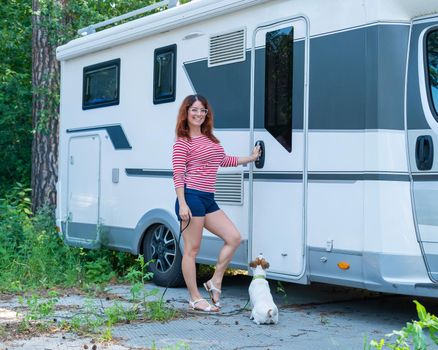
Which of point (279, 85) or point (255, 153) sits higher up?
point (279, 85)

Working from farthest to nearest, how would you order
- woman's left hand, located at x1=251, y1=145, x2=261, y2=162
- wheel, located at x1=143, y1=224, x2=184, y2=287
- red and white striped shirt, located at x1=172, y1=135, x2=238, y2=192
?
wheel, located at x1=143, y1=224, x2=184, y2=287
woman's left hand, located at x1=251, y1=145, x2=261, y2=162
red and white striped shirt, located at x1=172, y1=135, x2=238, y2=192

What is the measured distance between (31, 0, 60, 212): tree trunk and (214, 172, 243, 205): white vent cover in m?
5.67

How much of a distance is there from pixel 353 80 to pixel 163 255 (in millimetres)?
3104

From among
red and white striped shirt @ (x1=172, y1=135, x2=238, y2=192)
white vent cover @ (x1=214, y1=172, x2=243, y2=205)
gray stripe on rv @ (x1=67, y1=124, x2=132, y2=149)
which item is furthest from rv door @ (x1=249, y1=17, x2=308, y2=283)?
gray stripe on rv @ (x1=67, y1=124, x2=132, y2=149)

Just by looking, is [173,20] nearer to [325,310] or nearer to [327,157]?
[327,157]

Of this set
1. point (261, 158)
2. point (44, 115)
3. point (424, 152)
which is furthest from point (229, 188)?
point (44, 115)

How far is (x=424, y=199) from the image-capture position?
567 cm

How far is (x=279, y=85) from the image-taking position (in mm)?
6660

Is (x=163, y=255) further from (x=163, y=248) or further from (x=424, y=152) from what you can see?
(x=424, y=152)

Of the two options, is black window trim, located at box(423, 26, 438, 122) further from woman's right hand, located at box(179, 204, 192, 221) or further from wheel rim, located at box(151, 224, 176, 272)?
wheel rim, located at box(151, 224, 176, 272)

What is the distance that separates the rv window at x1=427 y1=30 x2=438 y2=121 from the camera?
5758mm

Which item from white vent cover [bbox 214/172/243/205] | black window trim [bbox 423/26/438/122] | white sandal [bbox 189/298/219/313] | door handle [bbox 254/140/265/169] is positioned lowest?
white sandal [bbox 189/298/219/313]

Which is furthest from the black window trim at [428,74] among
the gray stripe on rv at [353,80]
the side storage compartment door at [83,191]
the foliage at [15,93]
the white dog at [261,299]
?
the foliage at [15,93]

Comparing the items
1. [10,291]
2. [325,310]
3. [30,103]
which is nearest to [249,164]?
[325,310]
